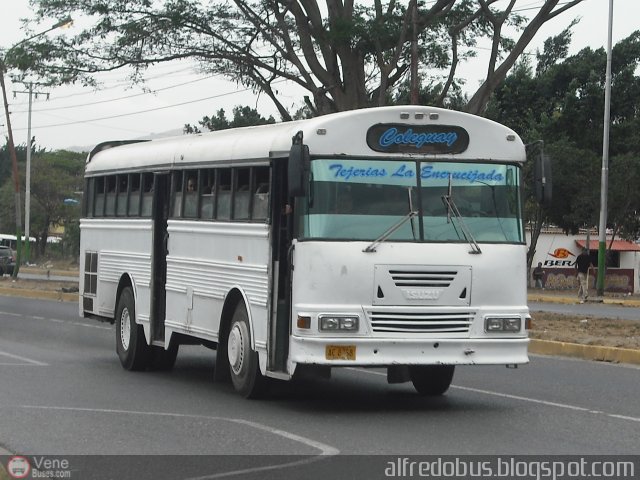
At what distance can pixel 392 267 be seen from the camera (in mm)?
12070

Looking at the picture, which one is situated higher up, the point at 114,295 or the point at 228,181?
the point at 228,181

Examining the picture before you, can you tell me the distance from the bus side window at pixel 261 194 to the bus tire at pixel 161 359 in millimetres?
3650

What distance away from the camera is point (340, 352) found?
11883mm

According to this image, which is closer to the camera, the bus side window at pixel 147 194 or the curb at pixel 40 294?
the bus side window at pixel 147 194

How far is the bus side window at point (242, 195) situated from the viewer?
1345 centimetres

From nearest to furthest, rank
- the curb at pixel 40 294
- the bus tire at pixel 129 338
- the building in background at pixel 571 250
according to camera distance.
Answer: the bus tire at pixel 129 338 < the curb at pixel 40 294 < the building in background at pixel 571 250

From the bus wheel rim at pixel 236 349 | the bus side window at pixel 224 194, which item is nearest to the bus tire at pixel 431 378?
the bus wheel rim at pixel 236 349

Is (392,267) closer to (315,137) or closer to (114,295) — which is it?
(315,137)

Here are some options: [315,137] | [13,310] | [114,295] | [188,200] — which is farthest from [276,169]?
[13,310]

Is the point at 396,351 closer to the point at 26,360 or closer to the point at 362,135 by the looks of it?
the point at 362,135

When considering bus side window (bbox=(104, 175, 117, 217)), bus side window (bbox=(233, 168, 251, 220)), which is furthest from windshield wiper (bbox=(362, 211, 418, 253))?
bus side window (bbox=(104, 175, 117, 217))

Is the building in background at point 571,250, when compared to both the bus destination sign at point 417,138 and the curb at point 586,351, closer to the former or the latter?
the curb at point 586,351

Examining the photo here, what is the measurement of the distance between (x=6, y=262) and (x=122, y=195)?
162ft
